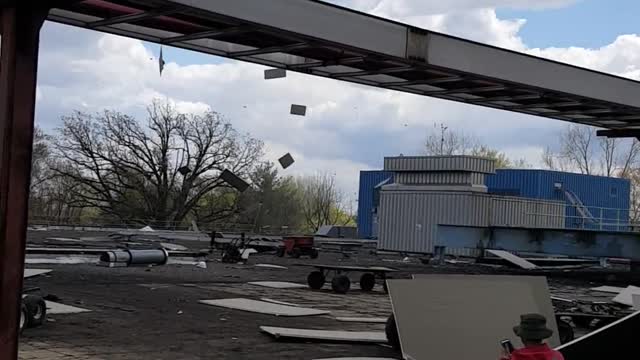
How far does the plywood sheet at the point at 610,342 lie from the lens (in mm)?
6996

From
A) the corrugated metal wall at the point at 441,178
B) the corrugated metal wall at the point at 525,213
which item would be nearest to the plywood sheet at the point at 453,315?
the corrugated metal wall at the point at 525,213

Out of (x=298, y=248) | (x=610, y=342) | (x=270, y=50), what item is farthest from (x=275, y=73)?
(x=298, y=248)

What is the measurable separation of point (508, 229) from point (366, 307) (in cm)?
1217

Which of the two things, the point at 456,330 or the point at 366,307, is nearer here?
the point at 456,330

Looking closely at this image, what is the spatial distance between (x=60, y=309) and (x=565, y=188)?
3842 centimetres

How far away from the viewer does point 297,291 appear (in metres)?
17.4

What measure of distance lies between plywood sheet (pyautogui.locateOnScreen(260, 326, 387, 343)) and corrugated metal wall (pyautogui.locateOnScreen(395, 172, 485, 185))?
19.8m

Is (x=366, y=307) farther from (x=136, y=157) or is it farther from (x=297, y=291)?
(x=136, y=157)

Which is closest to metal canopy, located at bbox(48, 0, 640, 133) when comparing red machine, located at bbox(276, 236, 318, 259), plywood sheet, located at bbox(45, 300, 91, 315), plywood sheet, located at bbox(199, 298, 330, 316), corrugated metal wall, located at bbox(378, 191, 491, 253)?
plywood sheet, located at bbox(199, 298, 330, 316)

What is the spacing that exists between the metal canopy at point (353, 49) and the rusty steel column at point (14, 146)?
66.4 inches

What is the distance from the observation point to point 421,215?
30281mm

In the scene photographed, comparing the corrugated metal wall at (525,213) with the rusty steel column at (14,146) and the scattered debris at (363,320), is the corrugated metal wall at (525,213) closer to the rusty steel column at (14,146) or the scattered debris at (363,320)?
the scattered debris at (363,320)

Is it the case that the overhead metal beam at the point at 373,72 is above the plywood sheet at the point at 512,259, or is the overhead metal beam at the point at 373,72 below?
above

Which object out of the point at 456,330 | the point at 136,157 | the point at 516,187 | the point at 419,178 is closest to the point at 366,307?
the point at 456,330
